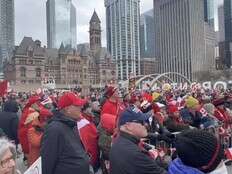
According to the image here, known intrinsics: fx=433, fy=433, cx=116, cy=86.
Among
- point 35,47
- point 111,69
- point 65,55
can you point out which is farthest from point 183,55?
point 35,47

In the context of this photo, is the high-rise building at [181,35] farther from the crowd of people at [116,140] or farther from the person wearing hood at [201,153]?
the person wearing hood at [201,153]

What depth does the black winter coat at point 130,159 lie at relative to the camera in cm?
375

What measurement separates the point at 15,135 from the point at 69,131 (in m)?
5.62

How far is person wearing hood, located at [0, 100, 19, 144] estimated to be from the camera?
9.98 m

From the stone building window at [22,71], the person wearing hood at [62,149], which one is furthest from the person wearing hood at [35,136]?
the stone building window at [22,71]

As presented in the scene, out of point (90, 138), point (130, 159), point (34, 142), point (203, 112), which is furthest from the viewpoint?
point (203, 112)

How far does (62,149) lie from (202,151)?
245 cm

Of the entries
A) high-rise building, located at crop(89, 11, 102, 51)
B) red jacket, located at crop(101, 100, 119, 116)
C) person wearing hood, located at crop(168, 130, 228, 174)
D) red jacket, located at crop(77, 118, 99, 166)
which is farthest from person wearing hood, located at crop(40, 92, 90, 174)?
high-rise building, located at crop(89, 11, 102, 51)

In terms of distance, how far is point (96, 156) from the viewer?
682 cm

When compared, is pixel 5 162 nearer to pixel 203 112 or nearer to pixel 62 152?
pixel 62 152

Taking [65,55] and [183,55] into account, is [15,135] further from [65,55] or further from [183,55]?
[183,55]

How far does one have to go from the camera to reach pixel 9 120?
1004 centimetres

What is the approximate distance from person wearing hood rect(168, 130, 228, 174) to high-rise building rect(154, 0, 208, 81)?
5801 inches

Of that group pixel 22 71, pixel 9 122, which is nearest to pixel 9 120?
pixel 9 122
